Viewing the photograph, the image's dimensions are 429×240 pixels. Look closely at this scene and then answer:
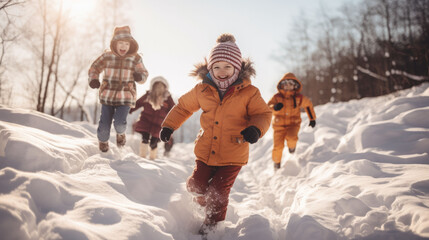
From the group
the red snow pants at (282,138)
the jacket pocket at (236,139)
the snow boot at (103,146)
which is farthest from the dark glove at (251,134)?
the red snow pants at (282,138)

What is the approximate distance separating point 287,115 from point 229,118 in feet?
9.90

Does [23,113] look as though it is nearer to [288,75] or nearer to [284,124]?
[284,124]

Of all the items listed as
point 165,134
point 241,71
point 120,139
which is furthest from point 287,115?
point 120,139

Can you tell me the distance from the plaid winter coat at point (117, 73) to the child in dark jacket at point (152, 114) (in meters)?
1.26

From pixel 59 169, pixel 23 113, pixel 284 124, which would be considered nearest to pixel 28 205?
pixel 59 169

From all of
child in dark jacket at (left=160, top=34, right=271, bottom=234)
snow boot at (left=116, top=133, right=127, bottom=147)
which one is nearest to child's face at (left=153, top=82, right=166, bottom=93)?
snow boot at (left=116, top=133, right=127, bottom=147)

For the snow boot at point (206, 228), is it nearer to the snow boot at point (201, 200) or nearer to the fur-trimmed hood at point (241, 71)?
the snow boot at point (201, 200)

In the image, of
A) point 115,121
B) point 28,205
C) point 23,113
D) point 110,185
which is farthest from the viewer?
point 115,121

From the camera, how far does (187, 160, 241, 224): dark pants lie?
7.34ft

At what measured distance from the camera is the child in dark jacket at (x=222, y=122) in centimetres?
234

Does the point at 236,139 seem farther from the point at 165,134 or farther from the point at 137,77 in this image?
Answer: the point at 137,77

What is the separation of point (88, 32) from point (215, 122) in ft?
47.5

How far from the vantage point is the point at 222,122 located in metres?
2.39

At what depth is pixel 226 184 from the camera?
7.68 feet
